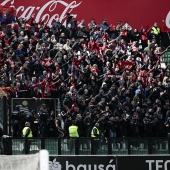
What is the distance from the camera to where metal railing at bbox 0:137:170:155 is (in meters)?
20.8

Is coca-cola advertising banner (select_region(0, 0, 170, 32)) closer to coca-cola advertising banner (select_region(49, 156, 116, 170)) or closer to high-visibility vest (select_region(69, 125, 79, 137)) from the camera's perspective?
high-visibility vest (select_region(69, 125, 79, 137))

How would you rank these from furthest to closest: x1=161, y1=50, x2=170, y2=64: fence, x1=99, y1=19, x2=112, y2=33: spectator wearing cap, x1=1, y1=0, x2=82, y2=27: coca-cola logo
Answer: x1=1, y1=0, x2=82, y2=27: coca-cola logo, x1=99, y1=19, x2=112, y2=33: spectator wearing cap, x1=161, y1=50, x2=170, y2=64: fence

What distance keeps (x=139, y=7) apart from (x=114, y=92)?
40.2 ft

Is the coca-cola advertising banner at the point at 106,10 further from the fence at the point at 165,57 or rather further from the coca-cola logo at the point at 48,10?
the fence at the point at 165,57

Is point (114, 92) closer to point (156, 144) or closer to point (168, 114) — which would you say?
point (168, 114)

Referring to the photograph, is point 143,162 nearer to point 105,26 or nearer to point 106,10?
point 105,26

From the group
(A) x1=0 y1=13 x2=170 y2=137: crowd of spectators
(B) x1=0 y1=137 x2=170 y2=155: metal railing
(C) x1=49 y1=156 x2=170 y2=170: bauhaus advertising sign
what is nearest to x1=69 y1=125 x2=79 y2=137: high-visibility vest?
(A) x1=0 y1=13 x2=170 y2=137: crowd of spectators

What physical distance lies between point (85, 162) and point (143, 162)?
172 centimetres

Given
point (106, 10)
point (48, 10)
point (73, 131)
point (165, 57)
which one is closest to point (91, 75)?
point (73, 131)

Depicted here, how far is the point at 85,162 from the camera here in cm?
2070

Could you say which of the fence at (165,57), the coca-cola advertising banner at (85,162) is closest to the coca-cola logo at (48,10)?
the fence at (165,57)

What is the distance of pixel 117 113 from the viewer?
Answer: 2573 cm

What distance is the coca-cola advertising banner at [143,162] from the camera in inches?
816

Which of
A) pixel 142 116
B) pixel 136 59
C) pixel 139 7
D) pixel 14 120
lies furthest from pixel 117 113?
pixel 139 7
